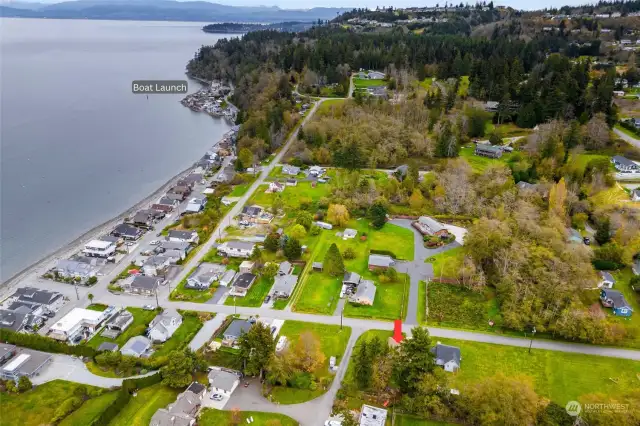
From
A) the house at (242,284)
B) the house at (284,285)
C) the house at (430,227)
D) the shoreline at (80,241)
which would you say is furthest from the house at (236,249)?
the house at (430,227)

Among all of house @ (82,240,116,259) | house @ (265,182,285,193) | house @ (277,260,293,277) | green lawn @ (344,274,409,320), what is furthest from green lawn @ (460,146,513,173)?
house @ (82,240,116,259)

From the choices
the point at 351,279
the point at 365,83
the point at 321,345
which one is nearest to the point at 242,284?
the point at 351,279

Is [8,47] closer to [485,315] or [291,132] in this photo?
[291,132]

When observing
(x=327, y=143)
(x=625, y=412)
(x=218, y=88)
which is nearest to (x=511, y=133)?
(x=327, y=143)

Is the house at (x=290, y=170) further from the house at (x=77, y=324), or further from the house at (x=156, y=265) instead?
the house at (x=77, y=324)

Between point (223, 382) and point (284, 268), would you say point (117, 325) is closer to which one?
point (223, 382)

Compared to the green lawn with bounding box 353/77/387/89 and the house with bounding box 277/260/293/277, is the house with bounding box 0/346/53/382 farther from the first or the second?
the green lawn with bounding box 353/77/387/89
